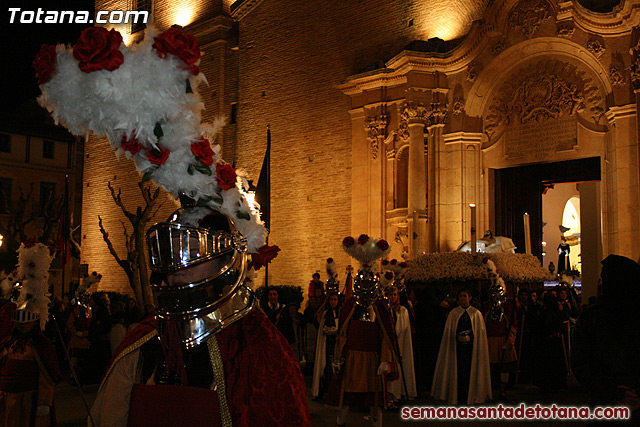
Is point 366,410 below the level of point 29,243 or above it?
below

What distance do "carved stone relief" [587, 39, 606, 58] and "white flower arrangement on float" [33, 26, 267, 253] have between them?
14352 millimetres

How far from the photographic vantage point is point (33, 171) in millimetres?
43281

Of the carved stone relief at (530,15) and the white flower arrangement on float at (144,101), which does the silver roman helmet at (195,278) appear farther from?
the carved stone relief at (530,15)

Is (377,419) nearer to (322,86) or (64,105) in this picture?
(64,105)

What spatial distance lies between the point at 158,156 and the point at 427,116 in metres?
15.7

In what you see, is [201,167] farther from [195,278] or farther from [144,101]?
[195,278]

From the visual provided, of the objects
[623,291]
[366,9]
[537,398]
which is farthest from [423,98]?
[623,291]

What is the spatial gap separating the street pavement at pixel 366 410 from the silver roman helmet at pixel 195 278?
6715 mm

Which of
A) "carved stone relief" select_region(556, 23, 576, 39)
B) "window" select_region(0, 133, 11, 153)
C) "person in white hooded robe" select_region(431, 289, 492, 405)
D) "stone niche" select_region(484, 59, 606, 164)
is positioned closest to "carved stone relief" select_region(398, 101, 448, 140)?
"stone niche" select_region(484, 59, 606, 164)

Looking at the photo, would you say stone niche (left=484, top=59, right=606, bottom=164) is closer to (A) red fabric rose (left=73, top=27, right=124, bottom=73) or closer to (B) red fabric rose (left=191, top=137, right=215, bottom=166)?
(B) red fabric rose (left=191, top=137, right=215, bottom=166)

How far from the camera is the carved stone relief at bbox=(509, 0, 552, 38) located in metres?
16.3

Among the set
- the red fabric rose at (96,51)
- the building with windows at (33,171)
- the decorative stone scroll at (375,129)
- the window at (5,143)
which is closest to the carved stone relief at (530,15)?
Result: the decorative stone scroll at (375,129)

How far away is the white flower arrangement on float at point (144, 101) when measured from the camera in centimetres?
296

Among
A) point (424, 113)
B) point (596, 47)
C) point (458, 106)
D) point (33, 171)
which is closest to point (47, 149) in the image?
point (33, 171)
